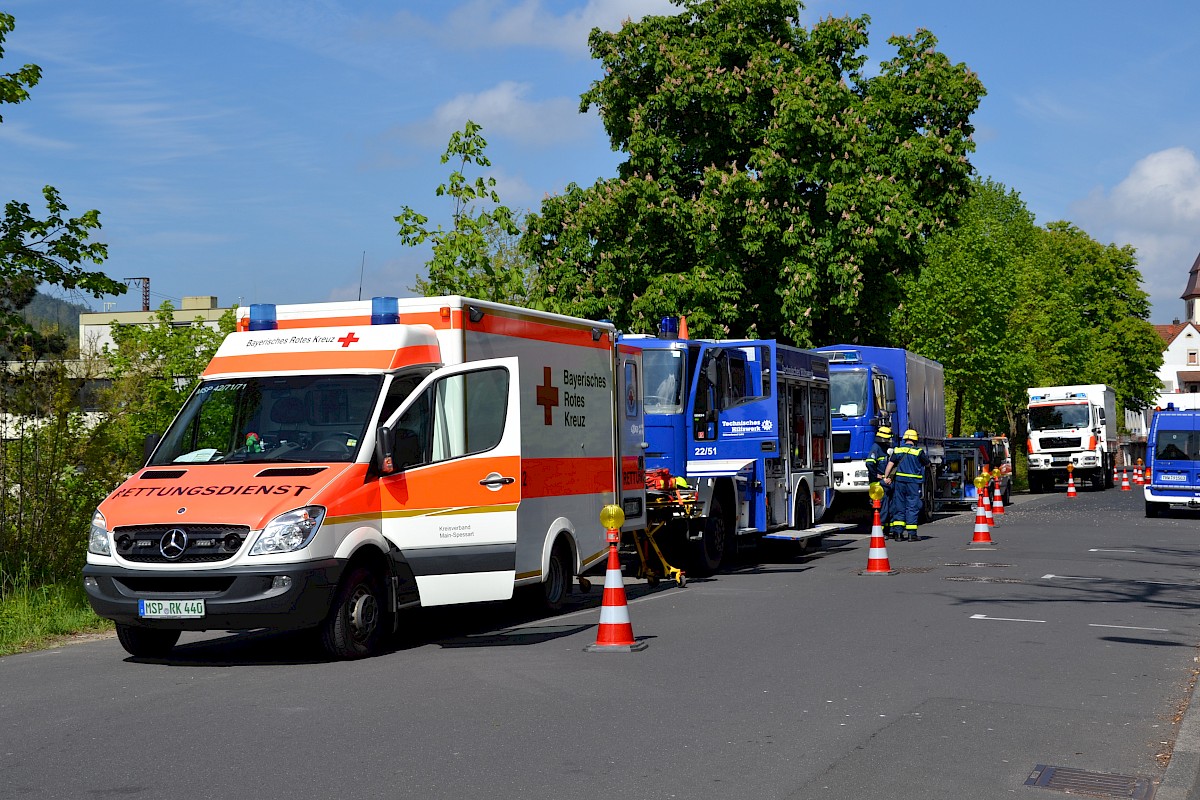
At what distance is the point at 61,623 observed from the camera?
12367mm

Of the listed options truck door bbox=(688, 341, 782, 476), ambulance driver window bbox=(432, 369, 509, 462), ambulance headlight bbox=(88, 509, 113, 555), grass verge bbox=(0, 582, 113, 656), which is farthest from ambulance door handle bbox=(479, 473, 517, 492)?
truck door bbox=(688, 341, 782, 476)

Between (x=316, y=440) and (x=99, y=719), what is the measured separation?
318 centimetres

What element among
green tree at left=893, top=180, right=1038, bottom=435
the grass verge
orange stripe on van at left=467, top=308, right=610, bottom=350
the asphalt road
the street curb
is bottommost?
the street curb

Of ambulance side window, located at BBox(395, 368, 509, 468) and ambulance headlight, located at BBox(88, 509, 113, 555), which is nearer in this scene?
ambulance headlight, located at BBox(88, 509, 113, 555)

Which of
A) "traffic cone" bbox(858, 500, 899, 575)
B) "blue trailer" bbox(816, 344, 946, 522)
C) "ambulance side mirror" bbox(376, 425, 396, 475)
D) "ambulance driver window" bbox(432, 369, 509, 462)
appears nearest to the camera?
"ambulance side mirror" bbox(376, 425, 396, 475)

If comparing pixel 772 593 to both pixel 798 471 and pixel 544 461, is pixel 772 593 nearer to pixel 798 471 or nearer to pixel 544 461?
pixel 544 461

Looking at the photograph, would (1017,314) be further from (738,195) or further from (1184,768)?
(1184,768)

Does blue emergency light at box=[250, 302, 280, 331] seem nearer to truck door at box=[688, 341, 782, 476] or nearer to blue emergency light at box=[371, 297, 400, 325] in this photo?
blue emergency light at box=[371, 297, 400, 325]

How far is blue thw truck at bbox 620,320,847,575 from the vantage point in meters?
17.3

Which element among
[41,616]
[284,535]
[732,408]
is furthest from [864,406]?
[284,535]

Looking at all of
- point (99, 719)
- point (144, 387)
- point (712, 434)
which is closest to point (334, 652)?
point (99, 719)

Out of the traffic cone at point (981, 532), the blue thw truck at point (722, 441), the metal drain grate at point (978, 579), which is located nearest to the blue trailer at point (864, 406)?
the traffic cone at point (981, 532)

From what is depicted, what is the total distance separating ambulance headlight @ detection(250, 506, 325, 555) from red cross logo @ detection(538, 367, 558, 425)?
3.34 meters

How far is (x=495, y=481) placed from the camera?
11227 mm
